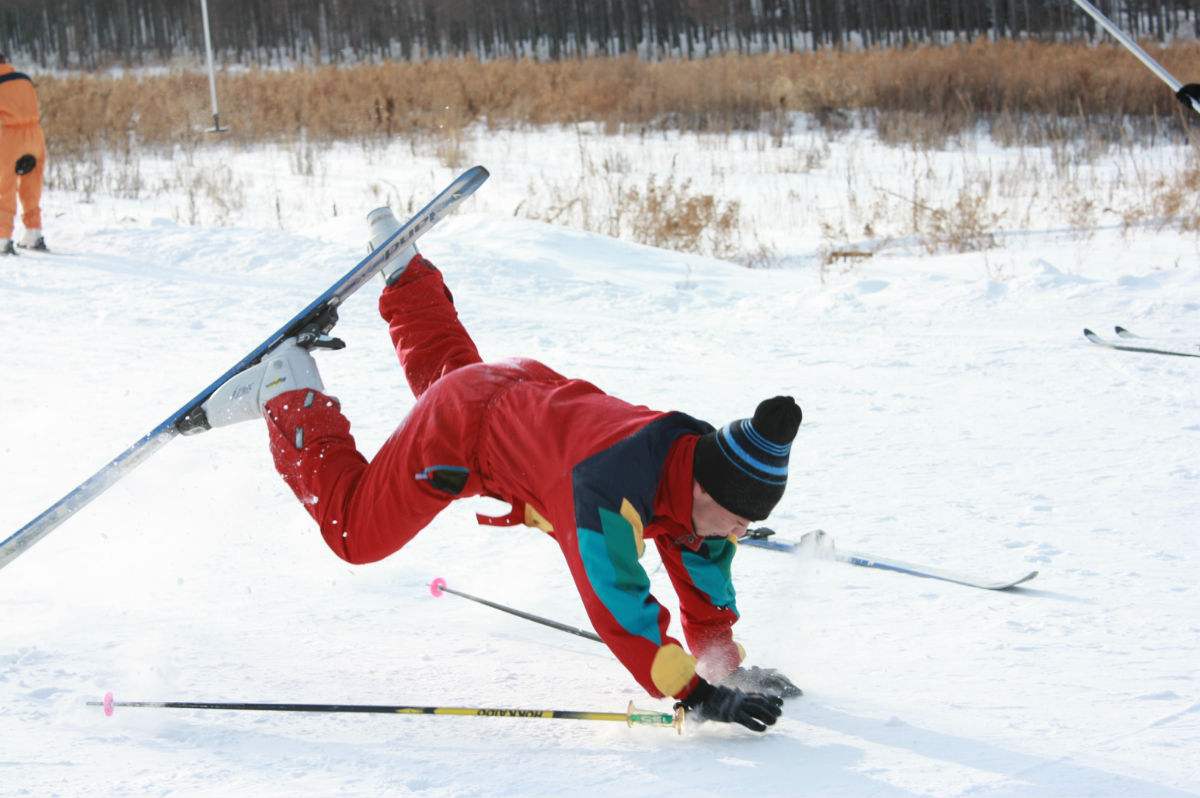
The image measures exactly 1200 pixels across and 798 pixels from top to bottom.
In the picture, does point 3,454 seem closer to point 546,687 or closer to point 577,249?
point 546,687

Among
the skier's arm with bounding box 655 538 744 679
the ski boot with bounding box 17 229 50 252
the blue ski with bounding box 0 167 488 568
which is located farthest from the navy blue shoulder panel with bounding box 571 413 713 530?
→ the ski boot with bounding box 17 229 50 252

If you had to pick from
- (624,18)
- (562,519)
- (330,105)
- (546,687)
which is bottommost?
(546,687)

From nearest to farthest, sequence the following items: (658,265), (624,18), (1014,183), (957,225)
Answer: (658,265) < (957,225) < (1014,183) < (624,18)

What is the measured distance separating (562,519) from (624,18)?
111 feet

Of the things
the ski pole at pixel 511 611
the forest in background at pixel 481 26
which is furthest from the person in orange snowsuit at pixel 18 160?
the forest in background at pixel 481 26

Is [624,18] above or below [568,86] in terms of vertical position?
above

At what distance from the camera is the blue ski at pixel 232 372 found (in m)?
3.02

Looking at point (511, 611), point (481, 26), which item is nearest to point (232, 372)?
point (511, 611)

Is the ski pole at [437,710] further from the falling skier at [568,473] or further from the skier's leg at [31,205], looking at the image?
the skier's leg at [31,205]

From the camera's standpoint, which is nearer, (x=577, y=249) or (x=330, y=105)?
(x=577, y=249)

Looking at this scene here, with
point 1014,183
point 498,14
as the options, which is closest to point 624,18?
point 498,14

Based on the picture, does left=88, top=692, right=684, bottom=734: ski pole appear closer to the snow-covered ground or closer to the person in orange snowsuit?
the snow-covered ground

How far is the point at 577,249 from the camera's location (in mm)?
7840

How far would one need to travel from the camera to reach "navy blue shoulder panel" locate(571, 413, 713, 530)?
239 cm
